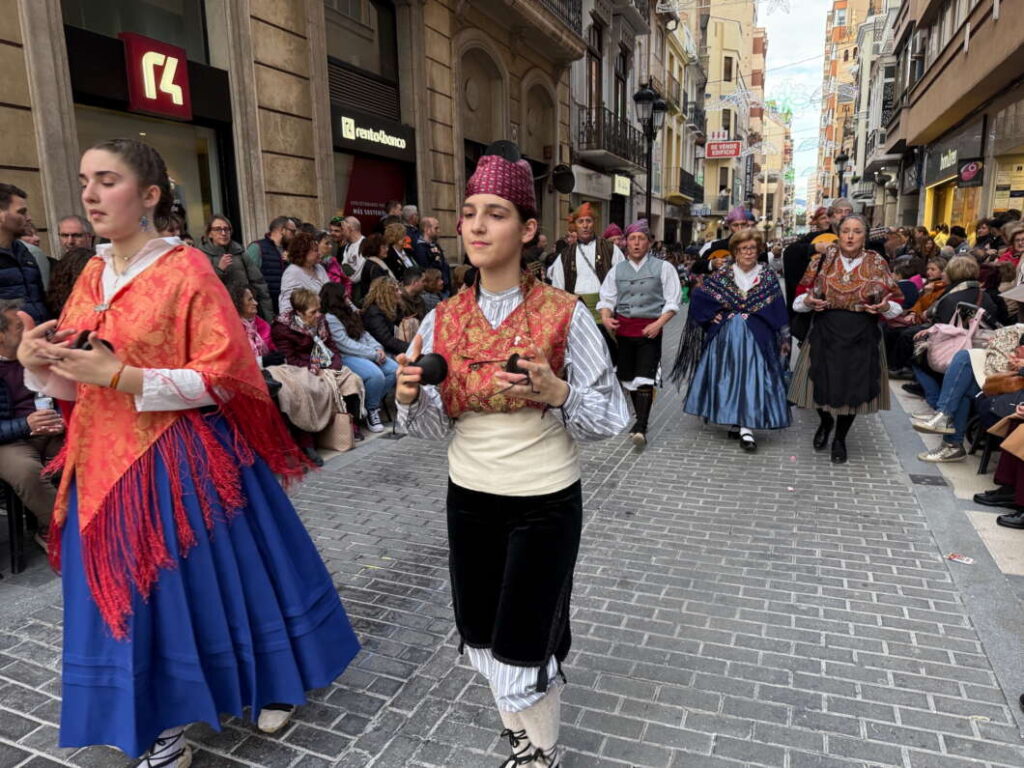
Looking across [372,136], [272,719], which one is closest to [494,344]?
[272,719]

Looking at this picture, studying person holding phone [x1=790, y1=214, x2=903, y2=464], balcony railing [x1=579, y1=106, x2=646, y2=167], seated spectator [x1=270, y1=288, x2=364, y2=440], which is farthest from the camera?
balcony railing [x1=579, y1=106, x2=646, y2=167]

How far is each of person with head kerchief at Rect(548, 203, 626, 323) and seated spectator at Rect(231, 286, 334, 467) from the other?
9.03ft

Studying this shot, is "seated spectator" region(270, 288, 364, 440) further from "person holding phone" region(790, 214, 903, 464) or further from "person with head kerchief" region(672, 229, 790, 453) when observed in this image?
"person holding phone" region(790, 214, 903, 464)

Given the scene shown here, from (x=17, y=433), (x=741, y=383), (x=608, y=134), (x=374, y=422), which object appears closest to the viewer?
(x=17, y=433)

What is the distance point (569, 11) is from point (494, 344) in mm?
18659

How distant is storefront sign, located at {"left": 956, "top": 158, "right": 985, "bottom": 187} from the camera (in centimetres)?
1552

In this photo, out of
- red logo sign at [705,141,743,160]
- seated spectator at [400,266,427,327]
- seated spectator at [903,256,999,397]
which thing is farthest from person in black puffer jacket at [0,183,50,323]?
red logo sign at [705,141,743,160]

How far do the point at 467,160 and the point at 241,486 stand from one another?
13.4 m

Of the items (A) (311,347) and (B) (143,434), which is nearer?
(B) (143,434)

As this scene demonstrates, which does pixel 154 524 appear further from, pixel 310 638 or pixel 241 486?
pixel 310 638

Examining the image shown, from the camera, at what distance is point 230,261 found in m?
7.00

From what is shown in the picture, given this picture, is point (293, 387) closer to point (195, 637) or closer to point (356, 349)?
point (356, 349)

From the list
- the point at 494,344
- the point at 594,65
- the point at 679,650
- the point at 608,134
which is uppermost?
the point at 594,65

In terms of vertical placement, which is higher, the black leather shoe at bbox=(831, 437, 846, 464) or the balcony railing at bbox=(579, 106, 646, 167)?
the balcony railing at bbox=(579, 106, 646, 167)
